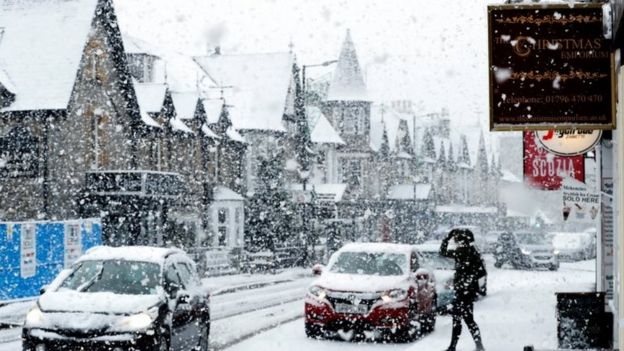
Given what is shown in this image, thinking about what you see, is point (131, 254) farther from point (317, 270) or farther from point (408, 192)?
point (408, 192)

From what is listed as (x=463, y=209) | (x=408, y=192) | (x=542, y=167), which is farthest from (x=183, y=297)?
(x=463, y=209)

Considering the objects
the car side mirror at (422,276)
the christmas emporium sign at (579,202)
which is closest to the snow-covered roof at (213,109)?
the car side mirror at (422,276)

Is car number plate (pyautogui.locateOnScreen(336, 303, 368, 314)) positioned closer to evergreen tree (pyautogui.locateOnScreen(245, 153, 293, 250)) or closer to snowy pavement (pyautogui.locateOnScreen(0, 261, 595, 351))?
snowy pavement (pyautogui.locateOnScreen(0, 261, 595, 351))

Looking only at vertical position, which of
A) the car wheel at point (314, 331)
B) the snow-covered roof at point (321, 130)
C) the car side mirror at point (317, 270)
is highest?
the snow-covered roof at point (321, 130)

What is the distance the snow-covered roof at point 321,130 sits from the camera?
194 feet

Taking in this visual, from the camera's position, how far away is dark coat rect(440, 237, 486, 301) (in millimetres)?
12539

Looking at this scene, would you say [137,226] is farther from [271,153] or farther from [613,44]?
[613,44]

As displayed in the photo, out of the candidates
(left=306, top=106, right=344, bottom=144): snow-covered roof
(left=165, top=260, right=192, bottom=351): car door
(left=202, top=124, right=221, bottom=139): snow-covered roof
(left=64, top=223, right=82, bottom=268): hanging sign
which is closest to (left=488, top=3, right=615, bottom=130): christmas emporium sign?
(left=165, top=260, right=192, bottom=351): car door

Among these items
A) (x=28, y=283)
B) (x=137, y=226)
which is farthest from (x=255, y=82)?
(x=28, y=283)

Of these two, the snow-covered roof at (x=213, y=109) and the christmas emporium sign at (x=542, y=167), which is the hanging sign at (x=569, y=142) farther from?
the snow-covered roof at (x=213, y=109)

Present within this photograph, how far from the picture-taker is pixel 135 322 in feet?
35.1

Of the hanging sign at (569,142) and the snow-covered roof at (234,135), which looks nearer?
the hanging sign at (569,142)

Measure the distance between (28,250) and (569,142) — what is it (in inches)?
542

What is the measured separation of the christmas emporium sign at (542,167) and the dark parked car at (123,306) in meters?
9.54
